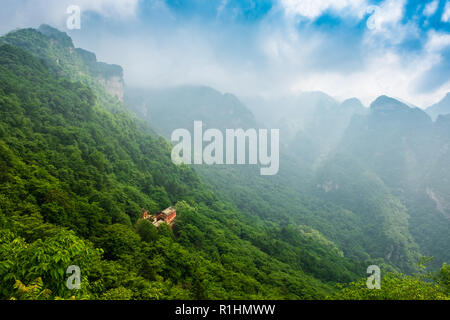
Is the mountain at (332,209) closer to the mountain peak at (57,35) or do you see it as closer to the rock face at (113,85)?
the rock face at (113,85)

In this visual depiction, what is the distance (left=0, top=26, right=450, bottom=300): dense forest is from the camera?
9906mm

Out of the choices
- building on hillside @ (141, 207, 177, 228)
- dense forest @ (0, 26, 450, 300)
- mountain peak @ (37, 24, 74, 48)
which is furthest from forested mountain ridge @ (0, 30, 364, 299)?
mountain peak @ (37, 24, 74, 48)

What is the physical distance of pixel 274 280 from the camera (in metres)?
26.9

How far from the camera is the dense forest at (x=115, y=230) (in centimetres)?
991

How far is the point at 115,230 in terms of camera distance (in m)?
19.2

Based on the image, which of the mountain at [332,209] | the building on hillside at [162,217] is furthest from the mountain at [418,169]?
the building on hillside at [162,217]

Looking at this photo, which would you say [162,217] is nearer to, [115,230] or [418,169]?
[115,230]

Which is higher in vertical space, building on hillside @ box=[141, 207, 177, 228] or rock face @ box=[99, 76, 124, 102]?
rock face @ box=[99, 76, 124, 102]

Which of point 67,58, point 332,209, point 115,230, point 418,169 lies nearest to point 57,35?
point 67,58

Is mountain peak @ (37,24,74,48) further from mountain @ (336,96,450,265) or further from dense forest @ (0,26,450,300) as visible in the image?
mountain @ (336,96,450,265)

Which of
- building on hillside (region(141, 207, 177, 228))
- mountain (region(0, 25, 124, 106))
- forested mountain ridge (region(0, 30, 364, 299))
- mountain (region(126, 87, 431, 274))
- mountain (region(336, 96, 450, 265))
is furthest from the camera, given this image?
mountain (region(336, 96, 450, 265))

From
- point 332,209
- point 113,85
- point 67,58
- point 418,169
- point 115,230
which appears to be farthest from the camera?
point 418,169

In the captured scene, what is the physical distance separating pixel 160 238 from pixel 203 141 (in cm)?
14175
